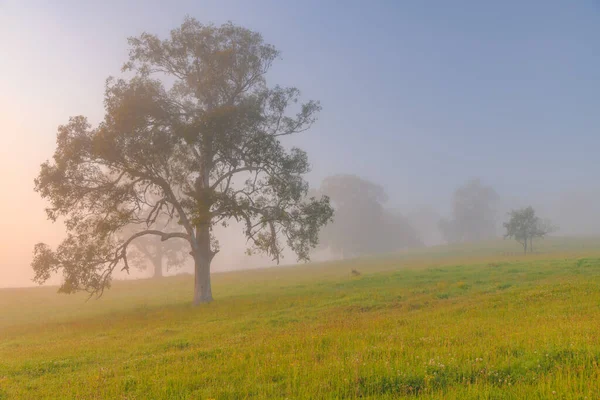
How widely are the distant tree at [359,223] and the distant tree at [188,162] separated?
8170cm

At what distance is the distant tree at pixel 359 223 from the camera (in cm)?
10912

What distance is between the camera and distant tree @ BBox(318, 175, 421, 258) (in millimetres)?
109125

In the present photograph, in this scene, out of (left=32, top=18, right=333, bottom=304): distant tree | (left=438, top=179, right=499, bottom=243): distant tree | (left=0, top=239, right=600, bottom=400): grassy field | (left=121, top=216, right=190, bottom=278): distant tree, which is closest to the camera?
(left=0, top=239, right=600, bottom=400): grassy field

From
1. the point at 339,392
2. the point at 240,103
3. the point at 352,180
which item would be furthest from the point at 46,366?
the point at 352,180

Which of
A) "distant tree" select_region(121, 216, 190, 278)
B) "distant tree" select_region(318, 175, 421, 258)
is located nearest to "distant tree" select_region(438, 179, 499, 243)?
"distant tree" select_region(318, 175, 421, 258)

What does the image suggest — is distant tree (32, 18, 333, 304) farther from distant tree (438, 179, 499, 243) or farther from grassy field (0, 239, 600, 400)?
distant tree (438, 179, 499, 243)

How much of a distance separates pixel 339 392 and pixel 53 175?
83.5 ft

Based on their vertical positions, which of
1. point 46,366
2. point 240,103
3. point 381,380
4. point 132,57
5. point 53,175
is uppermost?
point 132,57

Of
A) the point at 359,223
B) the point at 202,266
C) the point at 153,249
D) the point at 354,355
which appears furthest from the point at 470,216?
the point at 354,355

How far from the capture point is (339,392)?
680cm

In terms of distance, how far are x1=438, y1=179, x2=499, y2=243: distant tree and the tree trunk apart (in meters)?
111

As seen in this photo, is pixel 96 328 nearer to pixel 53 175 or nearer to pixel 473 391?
pixel 53 175

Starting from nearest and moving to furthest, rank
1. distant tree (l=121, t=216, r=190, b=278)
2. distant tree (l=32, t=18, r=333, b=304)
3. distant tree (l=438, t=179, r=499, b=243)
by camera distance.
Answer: distant tree (l=32, t=18, r=333, b=304)
distant tree (l=121, t=216, r=190, b=278)
distant tree (l=438, t=179, r=499, b=243)

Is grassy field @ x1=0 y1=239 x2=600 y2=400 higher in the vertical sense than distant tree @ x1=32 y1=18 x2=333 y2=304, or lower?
lower
